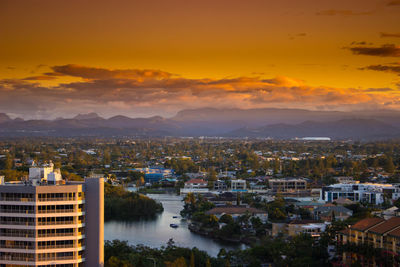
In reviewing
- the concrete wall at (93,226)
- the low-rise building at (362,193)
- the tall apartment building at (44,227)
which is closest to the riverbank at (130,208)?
the low-rise building at (362,193)

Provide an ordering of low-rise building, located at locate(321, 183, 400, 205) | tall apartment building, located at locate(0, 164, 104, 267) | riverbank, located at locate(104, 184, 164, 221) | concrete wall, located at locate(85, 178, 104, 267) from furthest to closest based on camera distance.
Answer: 1. low-rise building, located at locate(321, 183, 400, 205)
2. riverbank, located at locate(104, 184, 164, 221)
3. concrete wall, located at locate(85, 178, 104, 267)
4. tall apartment building, located at locate(0, 164, 104, 267)

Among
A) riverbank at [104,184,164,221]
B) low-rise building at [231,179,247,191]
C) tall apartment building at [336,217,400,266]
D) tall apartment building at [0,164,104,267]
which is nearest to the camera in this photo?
tall apartment building at [0,164,104,267]

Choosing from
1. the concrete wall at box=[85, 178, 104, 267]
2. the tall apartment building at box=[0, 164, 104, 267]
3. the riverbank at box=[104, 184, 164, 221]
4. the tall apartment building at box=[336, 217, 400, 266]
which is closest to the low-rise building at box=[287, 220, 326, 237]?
the tall apartment building at box=[336, 217, 400, 266]

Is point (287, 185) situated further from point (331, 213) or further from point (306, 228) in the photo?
point (306, 228)

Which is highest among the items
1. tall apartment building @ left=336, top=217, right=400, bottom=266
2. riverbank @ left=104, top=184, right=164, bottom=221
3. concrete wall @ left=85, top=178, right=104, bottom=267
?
concrete wall @ left=85, top=178, right=104, bottom=267

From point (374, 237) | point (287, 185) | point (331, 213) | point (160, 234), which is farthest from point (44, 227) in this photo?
point (287, 185)

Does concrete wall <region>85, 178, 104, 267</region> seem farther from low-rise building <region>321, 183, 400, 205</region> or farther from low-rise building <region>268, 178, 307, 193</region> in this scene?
low-rise building <region>268, 178, 307, 193</region>

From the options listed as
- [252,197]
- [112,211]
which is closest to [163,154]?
[252,197]

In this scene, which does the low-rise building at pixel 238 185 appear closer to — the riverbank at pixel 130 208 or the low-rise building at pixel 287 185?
the low-rise building at pixel 287 185
